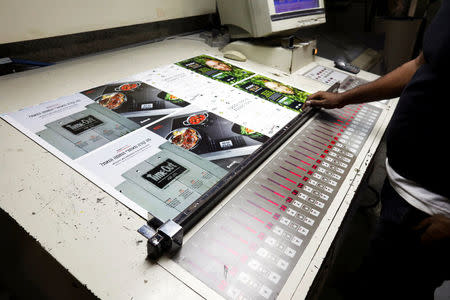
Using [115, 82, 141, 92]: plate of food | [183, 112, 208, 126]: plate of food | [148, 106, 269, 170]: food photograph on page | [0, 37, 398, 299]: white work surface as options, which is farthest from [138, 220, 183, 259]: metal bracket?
[115, 82, 141, 92]: plate of food

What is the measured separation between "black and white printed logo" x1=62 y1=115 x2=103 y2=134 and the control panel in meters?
0.49

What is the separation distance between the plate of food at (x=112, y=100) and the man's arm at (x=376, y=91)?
0.71m

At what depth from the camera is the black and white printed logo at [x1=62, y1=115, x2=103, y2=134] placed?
0.80 meters

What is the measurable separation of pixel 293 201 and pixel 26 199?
2.01ft

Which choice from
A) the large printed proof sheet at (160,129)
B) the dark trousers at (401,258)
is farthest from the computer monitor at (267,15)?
the dark trousers at (401,258)

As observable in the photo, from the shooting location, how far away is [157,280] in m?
0.49

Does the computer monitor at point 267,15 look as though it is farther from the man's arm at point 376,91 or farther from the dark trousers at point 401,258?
the dark trousers at point 401,258

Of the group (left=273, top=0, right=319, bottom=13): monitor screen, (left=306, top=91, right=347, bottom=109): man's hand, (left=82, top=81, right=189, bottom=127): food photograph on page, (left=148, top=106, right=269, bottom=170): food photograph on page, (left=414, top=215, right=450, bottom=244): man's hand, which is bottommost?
(left=414, top=215, right=450, bottom=244): man's hand

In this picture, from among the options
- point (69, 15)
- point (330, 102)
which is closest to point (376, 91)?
point (330, 102)

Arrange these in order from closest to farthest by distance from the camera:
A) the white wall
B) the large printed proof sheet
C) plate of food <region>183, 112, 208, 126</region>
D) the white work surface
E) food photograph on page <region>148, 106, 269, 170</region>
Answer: the white work surface, the large printed proof sheet, food photograph on page <region>148, 106, 269, 170</region>, plate of food <region>183, 112, 208, 126</region>, the white wall

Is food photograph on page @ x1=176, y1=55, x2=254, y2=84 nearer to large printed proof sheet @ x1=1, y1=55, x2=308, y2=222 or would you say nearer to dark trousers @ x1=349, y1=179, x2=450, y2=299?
large printed proof sheet @ x1=1, y1=55, x2=308, y2=222

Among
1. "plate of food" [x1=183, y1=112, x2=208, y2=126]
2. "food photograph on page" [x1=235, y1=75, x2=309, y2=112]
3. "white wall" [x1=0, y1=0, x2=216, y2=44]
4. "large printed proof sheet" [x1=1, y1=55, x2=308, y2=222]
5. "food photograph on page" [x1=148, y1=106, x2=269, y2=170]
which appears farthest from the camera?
"food photograph on page" [x1=235, y1=75, x2=309, y2=112]

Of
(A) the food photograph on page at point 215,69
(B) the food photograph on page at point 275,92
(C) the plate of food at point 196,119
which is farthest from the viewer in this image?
→ (A) the food photograph on page at point 215,69

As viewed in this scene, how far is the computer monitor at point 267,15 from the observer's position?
1.30 meters
